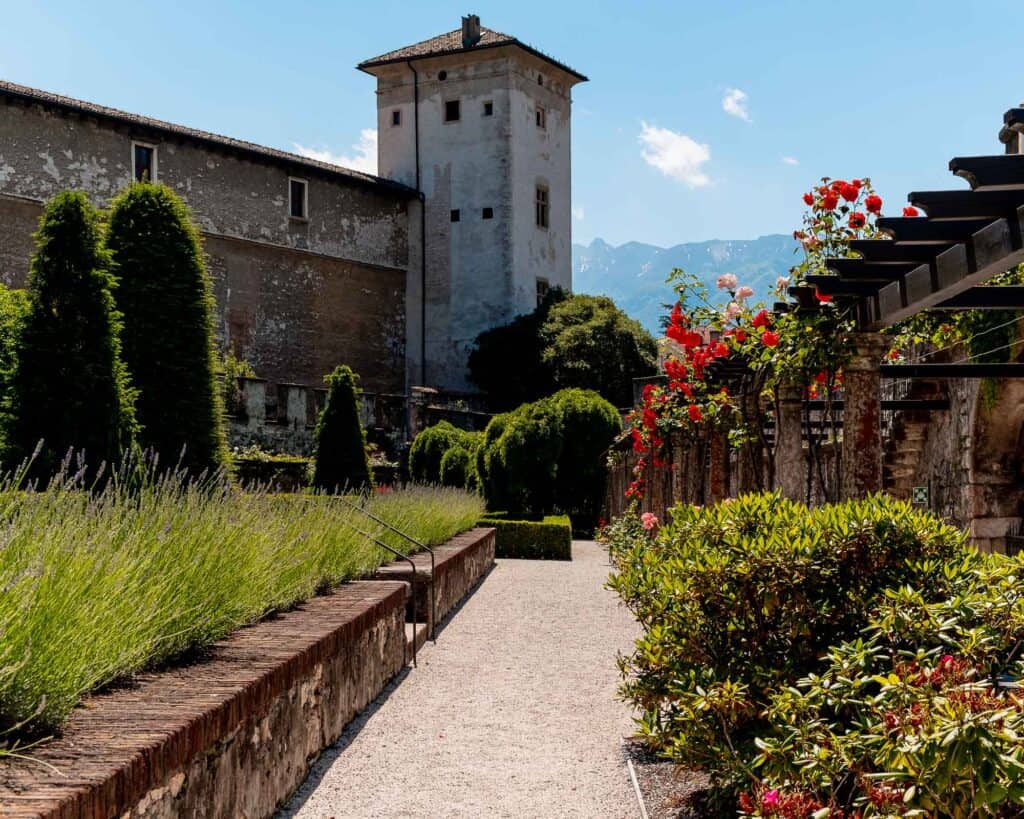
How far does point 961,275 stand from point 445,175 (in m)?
34.2

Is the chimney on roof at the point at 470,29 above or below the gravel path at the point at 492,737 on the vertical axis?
above

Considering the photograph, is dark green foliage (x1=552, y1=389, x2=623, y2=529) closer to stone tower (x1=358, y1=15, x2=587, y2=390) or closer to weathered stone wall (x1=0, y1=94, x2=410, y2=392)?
weathered stone wall (x1=0, y1=94, x2=410, y2=392)

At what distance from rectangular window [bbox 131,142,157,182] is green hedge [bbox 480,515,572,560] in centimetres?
1592

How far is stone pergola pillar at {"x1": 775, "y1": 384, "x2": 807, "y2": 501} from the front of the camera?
23.1 ft

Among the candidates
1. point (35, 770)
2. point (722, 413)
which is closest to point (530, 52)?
point (722, 413)

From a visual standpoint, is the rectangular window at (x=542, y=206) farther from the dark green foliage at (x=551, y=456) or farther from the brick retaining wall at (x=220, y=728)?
the brick retaining wall at (x=220, y=728)

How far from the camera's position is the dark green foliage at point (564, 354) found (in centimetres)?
3359

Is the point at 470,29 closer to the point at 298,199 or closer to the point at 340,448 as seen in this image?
the point at 298,199

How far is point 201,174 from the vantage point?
3020cm

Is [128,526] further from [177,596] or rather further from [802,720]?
[802,720]

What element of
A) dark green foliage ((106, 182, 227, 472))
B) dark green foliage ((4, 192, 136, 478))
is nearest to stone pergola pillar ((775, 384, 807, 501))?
dark green foliage ((4, 192, 136, 478))

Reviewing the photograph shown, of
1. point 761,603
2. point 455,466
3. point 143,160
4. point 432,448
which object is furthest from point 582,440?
point 761,603

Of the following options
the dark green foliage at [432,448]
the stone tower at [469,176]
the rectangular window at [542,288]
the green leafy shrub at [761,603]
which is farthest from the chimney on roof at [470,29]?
the green leafy shrub at [761,603]

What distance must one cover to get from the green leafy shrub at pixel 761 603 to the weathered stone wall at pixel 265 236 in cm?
2588
